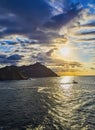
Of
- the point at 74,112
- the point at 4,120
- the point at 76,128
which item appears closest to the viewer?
the point at 76,128

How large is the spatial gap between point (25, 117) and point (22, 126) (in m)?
9.22

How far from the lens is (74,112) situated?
6562cm

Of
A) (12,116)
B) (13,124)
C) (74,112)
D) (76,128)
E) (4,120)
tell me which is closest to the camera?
(76,128)

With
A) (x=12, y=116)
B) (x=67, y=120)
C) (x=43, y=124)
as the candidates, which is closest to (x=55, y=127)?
(x=43, y=124)

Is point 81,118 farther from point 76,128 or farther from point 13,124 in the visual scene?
point 13,124

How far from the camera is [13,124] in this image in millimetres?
50812

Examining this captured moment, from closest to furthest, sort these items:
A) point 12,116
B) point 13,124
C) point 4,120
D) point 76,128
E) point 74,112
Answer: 1. point 76,128
2. point 13,124
3. point 4,120
4. point 12,116
5. point 74,112

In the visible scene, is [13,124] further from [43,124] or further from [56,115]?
[56,115]

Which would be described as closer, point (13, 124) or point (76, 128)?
point (76, 128)

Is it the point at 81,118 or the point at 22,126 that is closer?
the point at 22,126

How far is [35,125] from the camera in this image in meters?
49.5

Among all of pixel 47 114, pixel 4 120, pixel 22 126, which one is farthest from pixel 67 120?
pixel 4 120

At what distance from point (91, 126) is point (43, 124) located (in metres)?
11.0

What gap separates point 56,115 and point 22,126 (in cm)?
1468
